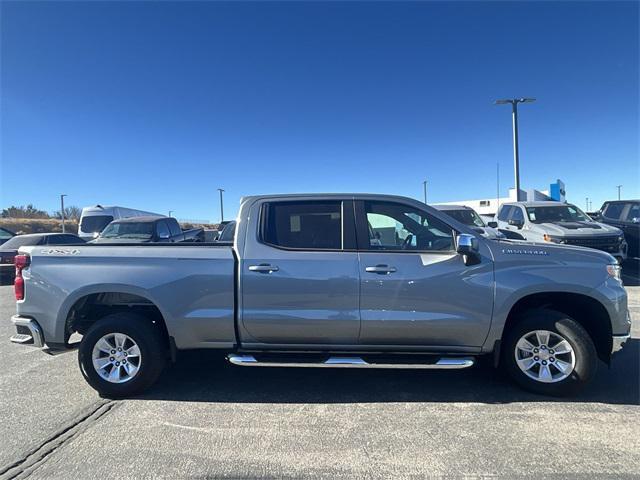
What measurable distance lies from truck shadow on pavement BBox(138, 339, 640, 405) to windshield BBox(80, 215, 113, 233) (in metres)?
15.4

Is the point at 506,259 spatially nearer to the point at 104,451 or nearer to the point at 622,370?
the point at 622,370

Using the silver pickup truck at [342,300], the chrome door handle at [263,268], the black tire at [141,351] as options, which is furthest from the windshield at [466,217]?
the black tire at [141,351]

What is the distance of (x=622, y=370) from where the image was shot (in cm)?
457

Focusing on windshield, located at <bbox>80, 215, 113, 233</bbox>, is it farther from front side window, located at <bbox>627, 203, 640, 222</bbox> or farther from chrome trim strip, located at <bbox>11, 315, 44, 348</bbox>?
front side window, located at <bbox>627, 203, 640, 222</bbox>

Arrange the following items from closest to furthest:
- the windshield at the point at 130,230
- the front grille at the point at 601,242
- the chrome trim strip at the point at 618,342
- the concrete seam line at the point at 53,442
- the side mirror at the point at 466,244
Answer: the concrete seam line at the point at 53,442
the side mirror at the point at 466,244
the chrome trim strip at the point at 618,342
the front grille at the point at 601,242
the windshield at the point at 130,230

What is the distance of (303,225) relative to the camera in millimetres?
4199

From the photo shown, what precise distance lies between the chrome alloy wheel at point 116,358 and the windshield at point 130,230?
873 centimetres

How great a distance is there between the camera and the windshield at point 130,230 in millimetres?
12305

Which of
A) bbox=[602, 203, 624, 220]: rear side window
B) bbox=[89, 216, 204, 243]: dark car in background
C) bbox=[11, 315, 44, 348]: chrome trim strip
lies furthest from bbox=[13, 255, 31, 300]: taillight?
bbox=[602, 203, 624, 220]: rear side window

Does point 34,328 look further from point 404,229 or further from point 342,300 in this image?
point 404,229

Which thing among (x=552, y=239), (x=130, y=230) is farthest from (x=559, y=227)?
(x=130, y=230)

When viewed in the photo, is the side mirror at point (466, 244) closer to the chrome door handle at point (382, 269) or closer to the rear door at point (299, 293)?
the chrome door handle at point (382, 269)

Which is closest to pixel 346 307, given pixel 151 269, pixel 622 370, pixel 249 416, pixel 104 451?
pixel 249 416

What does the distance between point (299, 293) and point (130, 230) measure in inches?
400
